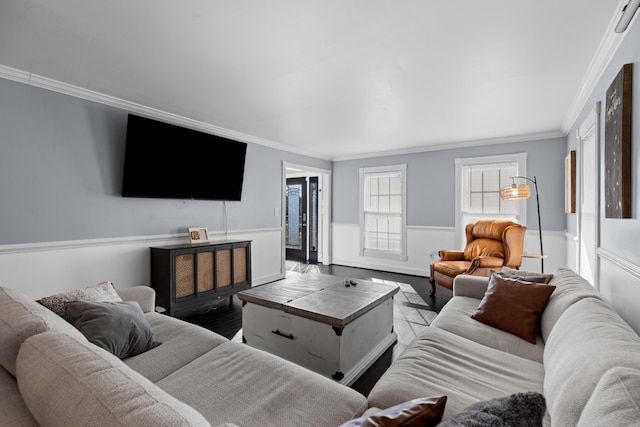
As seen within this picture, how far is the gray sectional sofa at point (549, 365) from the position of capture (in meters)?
0.82

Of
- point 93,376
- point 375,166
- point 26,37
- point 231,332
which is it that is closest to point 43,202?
point 26,37

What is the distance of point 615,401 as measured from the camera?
75 centimetres

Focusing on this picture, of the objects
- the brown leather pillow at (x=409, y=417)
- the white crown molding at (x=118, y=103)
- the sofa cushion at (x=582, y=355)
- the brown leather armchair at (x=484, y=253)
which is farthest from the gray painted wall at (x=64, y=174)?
the sofa cushion at (x=582, y=355)

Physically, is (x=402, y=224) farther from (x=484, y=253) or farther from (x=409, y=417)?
(x=409, y=417)

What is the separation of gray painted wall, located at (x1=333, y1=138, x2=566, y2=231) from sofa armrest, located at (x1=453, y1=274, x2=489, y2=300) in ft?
8.78

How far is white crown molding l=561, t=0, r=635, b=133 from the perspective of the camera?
1.97m

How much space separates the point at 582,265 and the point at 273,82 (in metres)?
3.57

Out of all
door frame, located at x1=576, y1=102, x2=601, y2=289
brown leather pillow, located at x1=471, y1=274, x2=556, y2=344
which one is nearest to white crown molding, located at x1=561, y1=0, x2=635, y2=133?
door frame, located at x1=576, y1=102, x2=601, y2=289

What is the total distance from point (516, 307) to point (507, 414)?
5.45 ft

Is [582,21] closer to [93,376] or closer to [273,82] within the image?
[273,82]

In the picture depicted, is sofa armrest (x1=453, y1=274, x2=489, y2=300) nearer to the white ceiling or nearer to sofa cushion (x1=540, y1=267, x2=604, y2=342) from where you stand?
sofa cushion (x1=540, y1=267, x2=604, y2=342)

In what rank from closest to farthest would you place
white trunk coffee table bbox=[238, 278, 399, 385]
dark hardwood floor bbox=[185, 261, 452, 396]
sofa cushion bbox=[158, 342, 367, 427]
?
sofa cushion bbox=[158, 342, 367, 427] < white trunk coffee table bbox=[238, 278, 399, 385] < dark hardwood floor bbox=[185, 261, 452, 396]

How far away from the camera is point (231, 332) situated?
3070 millimetres

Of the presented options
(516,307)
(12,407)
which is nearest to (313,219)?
(516,307)
